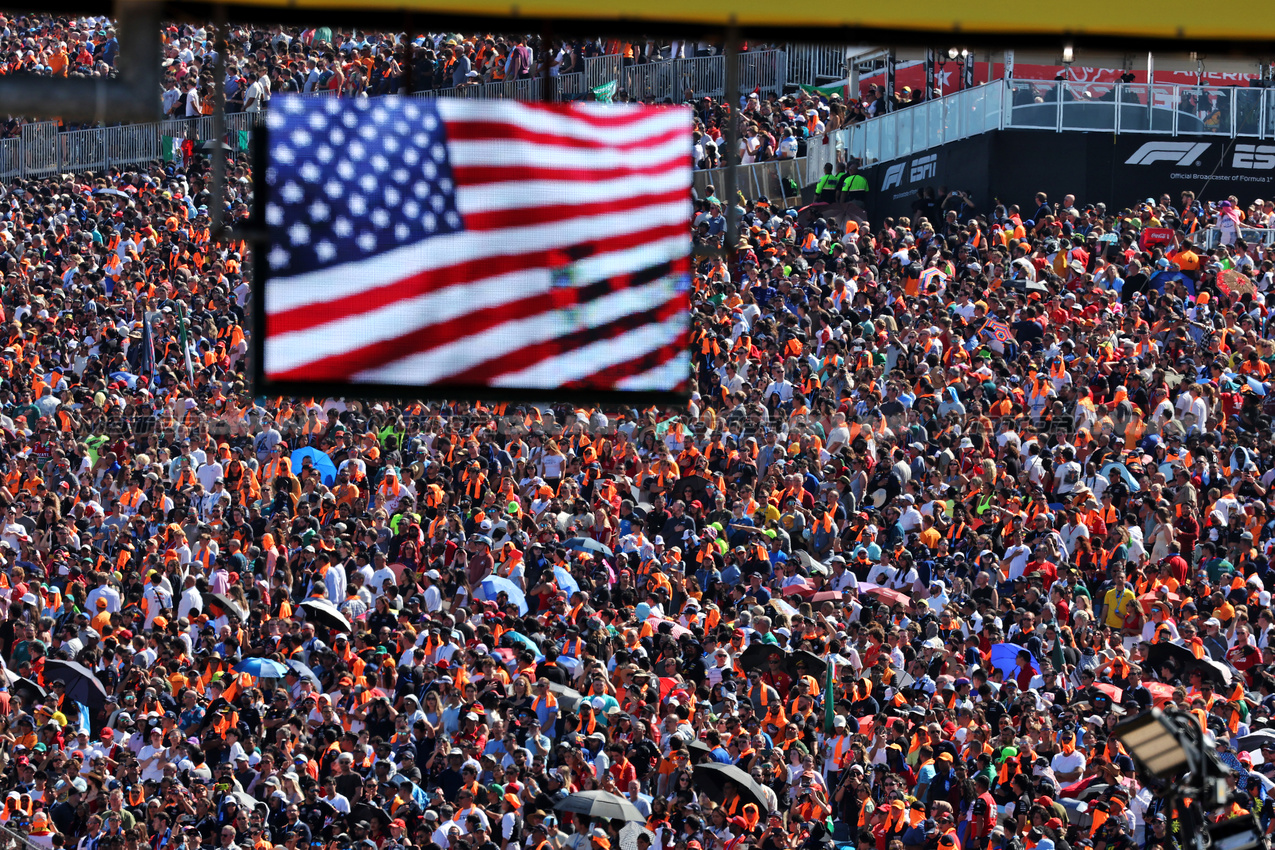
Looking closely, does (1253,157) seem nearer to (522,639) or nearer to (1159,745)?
(522,639)

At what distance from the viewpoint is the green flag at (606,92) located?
3262 cm

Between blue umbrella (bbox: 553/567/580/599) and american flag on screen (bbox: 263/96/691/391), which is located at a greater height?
american flag on screen (bbox: 263/96/691/391)

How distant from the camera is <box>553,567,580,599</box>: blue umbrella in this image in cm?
1727

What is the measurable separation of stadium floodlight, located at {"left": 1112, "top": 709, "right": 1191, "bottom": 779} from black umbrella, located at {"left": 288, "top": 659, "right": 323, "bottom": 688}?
837 cm

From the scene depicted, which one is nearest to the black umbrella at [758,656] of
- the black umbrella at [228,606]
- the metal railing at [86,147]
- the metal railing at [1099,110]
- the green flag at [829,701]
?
the green flag at [829,701]

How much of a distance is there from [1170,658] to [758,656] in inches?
111

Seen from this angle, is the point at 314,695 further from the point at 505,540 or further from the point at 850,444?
the point at 850,444

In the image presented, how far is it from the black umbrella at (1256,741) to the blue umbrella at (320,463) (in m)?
9.02

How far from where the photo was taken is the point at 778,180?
29922 mm

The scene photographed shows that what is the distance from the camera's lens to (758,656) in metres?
15.7

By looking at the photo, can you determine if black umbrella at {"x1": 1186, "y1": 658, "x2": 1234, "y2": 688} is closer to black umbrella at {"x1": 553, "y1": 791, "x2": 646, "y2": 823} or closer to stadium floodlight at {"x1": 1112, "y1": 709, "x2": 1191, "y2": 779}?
black umbrella at {"x1": 553, "y1": 791, "x2": 646, "y2": 823}

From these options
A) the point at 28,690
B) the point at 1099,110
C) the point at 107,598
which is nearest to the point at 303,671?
the point at 28,690

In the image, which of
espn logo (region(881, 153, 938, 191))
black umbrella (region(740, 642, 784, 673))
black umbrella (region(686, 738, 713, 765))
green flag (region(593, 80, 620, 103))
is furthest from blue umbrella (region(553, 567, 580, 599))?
green flag (region(593, 80, 620, 103))

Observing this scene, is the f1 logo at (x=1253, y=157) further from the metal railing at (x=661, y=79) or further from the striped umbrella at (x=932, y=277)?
the metal railing at (x=661, y=79)
